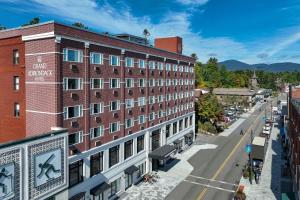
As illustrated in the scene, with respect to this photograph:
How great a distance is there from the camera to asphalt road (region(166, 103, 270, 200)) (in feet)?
124

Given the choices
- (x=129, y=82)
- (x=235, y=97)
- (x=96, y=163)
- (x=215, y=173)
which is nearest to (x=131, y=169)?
(x=96, y=163)

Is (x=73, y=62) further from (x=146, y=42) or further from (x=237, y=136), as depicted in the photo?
(x=237, y=136)

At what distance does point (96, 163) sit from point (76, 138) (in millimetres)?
5315

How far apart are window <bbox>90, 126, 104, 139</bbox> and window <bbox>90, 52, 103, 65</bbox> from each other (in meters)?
8.11

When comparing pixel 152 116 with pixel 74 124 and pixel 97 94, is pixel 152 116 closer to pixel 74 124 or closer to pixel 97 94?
pixel 97 94

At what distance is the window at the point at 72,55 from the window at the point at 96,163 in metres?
11.8

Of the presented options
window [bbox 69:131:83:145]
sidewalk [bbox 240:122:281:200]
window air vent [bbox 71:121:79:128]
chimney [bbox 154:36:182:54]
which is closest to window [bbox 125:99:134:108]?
window [bbox 69:131:83:145]

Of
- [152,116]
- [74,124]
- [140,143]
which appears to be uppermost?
[74,124]

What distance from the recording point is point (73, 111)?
96.5 feet

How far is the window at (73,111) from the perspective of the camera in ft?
93.2

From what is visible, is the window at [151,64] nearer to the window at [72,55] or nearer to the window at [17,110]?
the window at [72,55]

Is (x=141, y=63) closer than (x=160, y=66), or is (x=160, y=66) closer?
(x=141, y=63)

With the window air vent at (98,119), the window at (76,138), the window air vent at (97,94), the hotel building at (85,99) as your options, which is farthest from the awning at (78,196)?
the window air vent at (97,94)

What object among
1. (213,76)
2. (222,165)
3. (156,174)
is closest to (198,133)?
(222,165)
